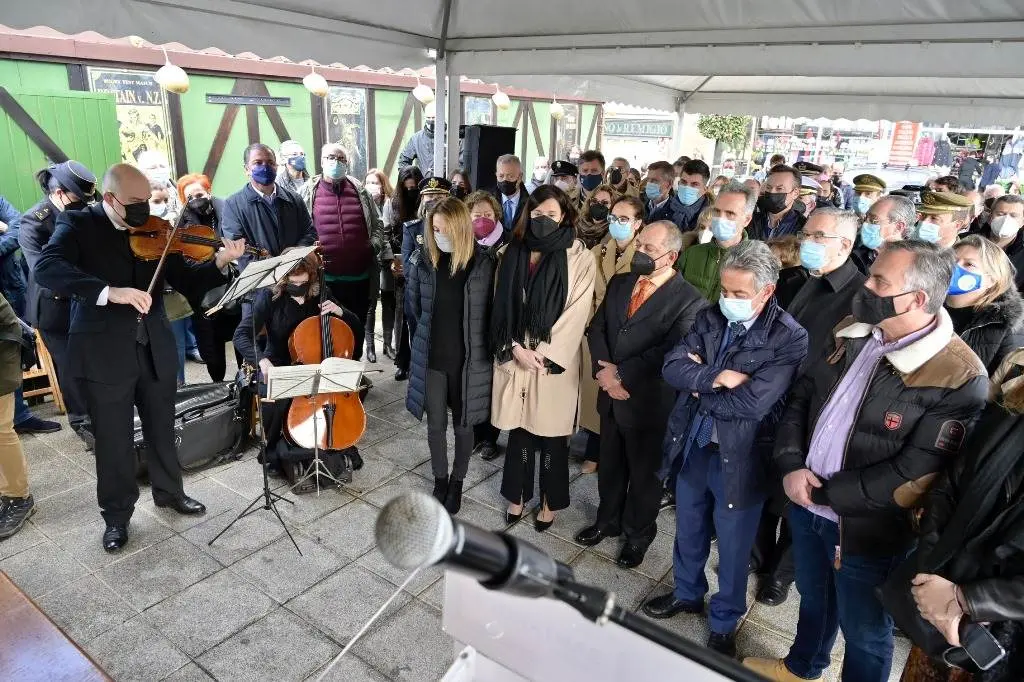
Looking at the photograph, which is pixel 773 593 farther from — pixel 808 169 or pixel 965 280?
pixel 808 169

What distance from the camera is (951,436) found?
1910mm

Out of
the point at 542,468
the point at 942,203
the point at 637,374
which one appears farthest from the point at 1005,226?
the point at 542,468

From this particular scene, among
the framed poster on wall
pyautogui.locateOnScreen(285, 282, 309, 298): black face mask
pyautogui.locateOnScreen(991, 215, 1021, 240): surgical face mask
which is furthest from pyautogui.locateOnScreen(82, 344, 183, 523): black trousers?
pyautogui.locateOnScreen(991, 215, 1021, 240): surgical face mask

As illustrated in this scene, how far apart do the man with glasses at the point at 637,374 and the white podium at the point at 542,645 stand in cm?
185

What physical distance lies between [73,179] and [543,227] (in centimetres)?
314

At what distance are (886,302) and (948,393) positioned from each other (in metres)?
0.33

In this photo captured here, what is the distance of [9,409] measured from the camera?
135 inches

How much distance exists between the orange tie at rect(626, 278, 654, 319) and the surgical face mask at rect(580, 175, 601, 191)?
3976 mm

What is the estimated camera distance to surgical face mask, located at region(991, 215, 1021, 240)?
4.86 metres

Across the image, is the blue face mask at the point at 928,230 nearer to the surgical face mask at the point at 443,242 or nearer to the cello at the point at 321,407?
the surgical face mask at the point at 443,242

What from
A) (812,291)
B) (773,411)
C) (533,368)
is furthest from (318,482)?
(812,291)

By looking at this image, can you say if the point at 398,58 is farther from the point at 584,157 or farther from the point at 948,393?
the point at 948,393

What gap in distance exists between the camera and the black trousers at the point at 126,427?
3223 millimetres

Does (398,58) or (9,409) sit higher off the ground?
(398,58)
